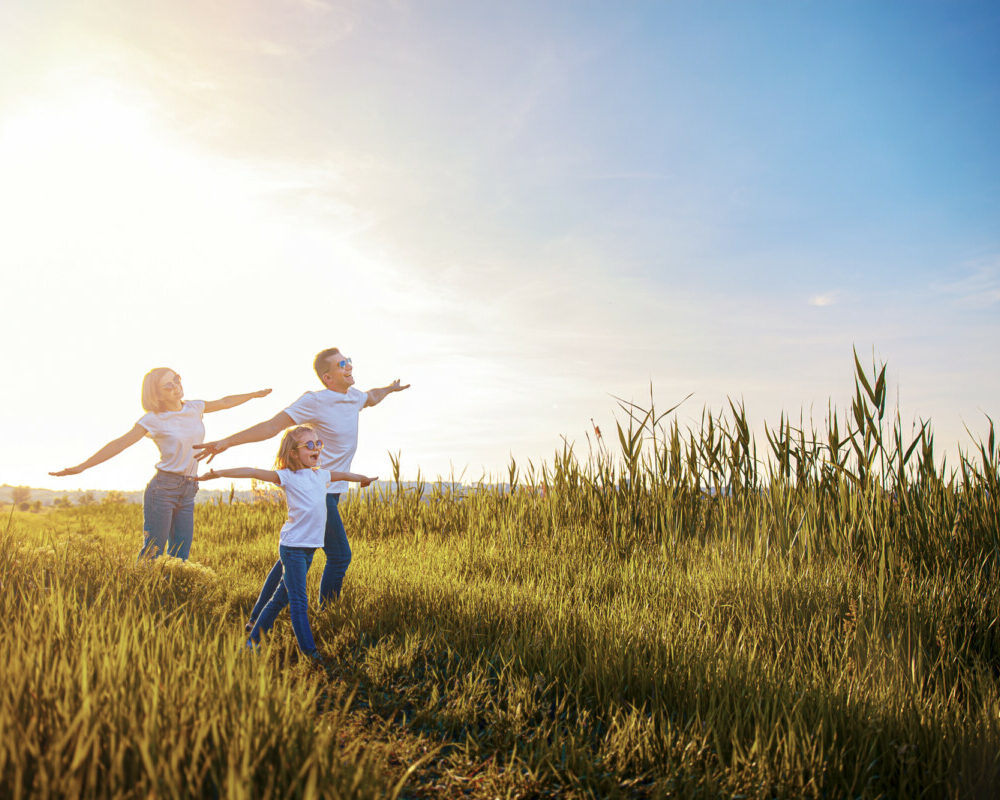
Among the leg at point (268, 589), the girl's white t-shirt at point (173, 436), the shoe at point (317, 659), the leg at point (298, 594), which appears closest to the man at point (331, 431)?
the leg at point (268, 589)

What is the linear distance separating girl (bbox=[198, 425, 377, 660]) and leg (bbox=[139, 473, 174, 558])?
2002 millimetres

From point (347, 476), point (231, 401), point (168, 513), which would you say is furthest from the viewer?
point (231, 401)

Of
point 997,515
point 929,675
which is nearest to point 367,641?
point 929,675

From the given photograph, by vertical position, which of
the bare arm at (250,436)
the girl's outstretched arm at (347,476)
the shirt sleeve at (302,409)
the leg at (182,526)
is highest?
the shirt sleeve at (302,409)

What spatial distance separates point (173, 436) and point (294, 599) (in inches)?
104

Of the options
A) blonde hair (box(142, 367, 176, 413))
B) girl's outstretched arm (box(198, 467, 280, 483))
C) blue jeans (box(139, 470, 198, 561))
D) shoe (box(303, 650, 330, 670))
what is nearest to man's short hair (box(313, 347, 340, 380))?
girl's outstretched arm (box(198, 467, 280, 483))

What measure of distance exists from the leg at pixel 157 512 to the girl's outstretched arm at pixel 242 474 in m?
2.00

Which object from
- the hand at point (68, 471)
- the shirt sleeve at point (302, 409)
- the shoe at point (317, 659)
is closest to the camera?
the shoe at point (317, 659)

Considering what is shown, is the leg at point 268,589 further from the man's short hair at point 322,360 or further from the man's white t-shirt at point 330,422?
the man's short hair at point 322,360

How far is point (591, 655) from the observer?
3.85m

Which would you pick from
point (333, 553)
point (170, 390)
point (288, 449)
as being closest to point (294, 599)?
point (333, 553)

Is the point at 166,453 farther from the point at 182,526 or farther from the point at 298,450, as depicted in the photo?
the point at 298,450

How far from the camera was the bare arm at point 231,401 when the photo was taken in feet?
22.0

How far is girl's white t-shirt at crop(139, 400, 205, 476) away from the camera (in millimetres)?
6121
